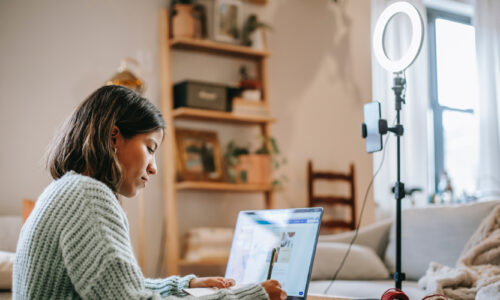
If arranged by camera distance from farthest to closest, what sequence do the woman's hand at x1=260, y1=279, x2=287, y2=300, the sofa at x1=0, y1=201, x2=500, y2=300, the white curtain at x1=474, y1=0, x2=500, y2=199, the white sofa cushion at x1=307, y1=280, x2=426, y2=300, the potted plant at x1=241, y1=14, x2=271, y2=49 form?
the white curtain at x1=474, y1=0, x2=500, y2=199
the potted plant at x1=241, y1=14, x2=271, y2=49
the sofa at x1=0, y1=201, x2=500, y2=300
the white sofa cushion at x1=307, y1=280, x2=426, y2=300
the woman's hand at x1=260, y1=279, x2=287, y2=300

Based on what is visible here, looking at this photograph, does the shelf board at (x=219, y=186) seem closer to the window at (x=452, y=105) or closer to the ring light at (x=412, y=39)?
the ring light at (x=412, y=39)

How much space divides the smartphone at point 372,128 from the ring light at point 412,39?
15 centimetres

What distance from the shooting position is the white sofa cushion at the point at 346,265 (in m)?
2.88

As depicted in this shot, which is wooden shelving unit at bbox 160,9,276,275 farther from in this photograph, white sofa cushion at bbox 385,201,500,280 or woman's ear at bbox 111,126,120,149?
woman's ear at bbox 111,126,120,149

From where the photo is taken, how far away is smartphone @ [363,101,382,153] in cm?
199

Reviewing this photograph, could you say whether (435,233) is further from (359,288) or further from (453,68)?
(453,68)

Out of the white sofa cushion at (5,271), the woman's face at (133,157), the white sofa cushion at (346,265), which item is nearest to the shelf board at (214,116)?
the white sofa cushion at (346,265)

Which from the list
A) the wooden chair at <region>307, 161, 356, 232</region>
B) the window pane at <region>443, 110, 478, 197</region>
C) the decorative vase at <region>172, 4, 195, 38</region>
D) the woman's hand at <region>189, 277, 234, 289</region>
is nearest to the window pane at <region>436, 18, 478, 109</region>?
the window pane at <region>443, 110, 478, 197</region>

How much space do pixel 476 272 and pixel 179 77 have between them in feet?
6.91

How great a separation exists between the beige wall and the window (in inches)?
36.9

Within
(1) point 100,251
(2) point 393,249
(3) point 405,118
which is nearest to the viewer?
(1) point 100,251

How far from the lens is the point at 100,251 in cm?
111

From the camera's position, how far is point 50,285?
3.81ft

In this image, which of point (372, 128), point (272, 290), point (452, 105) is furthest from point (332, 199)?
point (272, 290)
